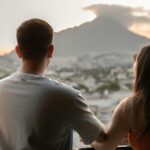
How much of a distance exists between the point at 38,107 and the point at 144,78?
0.46 m

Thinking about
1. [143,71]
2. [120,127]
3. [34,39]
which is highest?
[34,39]

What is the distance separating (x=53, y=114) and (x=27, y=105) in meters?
0.10

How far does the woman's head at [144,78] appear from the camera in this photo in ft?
5.01

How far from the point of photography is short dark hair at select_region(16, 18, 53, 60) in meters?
1.36

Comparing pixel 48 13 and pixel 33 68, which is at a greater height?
pixel 48 13

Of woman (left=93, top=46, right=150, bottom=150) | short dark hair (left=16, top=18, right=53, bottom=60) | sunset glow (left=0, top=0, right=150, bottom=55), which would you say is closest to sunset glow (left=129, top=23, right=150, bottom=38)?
sunset glow (left=0, top=0, right=150, bottom=55)

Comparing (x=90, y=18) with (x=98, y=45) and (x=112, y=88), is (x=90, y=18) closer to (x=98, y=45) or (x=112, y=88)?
(x=98, y=45)

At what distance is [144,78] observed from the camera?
5.03ft

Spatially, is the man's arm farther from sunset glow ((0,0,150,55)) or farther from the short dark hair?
sunset glow ((0,0,150,55))

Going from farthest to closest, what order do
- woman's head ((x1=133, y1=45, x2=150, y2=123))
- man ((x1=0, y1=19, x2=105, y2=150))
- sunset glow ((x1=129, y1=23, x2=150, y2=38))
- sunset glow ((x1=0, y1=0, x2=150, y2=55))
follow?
sunset glow ((x1=129, y1=23, x2=150, y2=38))
sunset glow ((x1=0, y1=0, x2=150, y2=55))
woman's head ((x1=133, y1=45, x2=150, y2=123))
man ((x1=0, y1=19, x2=105, y2=150))

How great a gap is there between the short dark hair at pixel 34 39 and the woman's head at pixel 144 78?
1.29ft

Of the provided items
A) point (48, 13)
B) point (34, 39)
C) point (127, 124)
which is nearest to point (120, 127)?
point (127, 124)

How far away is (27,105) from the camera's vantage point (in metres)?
1.35

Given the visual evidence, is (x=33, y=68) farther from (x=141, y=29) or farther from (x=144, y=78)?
(x=141, y=29)
